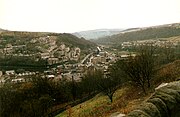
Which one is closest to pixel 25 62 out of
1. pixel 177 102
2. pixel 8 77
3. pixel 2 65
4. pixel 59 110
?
pixel 2 65

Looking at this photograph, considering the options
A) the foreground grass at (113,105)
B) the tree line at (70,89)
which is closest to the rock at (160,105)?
the foreground grass at (113,105)

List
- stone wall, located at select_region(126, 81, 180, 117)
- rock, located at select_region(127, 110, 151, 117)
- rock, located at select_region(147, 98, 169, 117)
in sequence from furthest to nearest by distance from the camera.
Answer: rock, located at select_region(147, 98, 169, 117)
stone wall, located at select_region(126, 81, 180, 117)
rock, located at select_region(127, 110, 151, 117)

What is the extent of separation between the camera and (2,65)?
631ft

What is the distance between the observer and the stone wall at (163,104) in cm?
1414

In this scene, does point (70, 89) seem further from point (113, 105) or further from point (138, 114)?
point (138, 114)

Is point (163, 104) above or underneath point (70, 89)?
above

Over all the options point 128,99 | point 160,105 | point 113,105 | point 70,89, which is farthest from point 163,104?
point 70,89

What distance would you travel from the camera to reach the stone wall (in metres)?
14.1

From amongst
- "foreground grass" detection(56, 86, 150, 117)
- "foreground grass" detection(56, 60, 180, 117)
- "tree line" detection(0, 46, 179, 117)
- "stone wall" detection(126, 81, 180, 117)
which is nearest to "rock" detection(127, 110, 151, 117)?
"stone wall" detection(126, 81, 180, 117)

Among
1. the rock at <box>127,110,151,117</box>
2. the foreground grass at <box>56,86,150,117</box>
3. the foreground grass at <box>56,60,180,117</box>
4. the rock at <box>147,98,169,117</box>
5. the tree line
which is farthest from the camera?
the tree line

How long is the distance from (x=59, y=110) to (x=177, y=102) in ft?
191

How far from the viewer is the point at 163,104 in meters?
14.9

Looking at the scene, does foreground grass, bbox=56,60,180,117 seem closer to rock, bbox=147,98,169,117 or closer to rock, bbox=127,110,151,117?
rock, bbox=147,98,169,117

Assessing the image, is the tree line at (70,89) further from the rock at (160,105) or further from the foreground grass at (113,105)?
the rock at (160,105)
